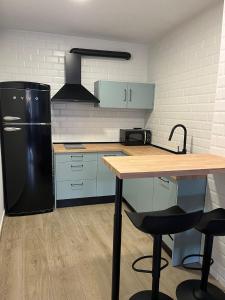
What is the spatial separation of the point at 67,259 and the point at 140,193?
118 cm

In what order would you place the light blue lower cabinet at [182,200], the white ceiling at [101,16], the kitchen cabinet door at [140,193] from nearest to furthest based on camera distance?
1. the light blue lower cabinet at [182,200]
2. the white ceiling at [101,16]
3. the kitchen cabinet door at [140,193]

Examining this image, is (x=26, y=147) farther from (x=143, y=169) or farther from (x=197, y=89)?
(x=197, y=89)

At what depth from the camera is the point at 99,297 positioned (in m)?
1.83

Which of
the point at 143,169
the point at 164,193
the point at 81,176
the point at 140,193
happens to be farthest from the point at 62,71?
the point at 143,169

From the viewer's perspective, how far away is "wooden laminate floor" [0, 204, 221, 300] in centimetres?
190

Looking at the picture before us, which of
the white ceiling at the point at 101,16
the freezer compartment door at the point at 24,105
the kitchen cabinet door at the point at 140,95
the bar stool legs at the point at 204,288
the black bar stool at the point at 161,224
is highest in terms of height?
the white ceiling at the point at 101,16

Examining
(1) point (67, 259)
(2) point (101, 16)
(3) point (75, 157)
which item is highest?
(2) point (101, 16)

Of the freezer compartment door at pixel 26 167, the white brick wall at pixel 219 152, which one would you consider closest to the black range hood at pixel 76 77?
the freezer compartment door at pixel 26 167

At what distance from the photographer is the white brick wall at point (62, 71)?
344 centimetres

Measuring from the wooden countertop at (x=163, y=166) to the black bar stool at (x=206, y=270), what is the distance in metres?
0.34

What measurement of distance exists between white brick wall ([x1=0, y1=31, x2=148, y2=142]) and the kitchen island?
233 cm

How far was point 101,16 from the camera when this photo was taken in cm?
283

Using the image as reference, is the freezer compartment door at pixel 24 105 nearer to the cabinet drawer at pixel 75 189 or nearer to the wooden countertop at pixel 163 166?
the cabinet drawer at pixel 75 189

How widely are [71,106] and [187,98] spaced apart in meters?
1.82
